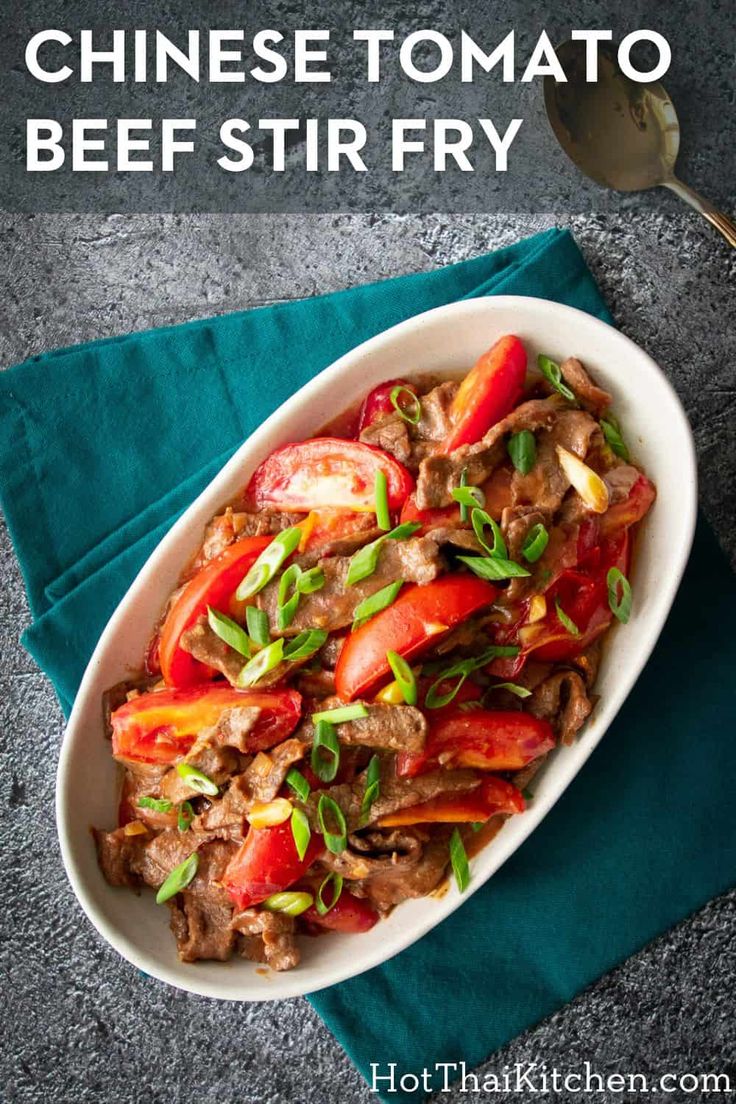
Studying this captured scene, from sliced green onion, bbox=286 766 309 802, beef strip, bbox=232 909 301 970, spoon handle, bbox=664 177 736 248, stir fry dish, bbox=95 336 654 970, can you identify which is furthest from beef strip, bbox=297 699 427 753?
spoon handle, bbox=664 177 736 248

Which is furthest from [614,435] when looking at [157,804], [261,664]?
[157,804]

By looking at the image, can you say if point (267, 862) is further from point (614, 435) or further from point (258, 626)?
point (614, 435)

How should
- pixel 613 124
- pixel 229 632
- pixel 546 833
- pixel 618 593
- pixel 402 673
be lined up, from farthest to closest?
pixel 613 124 → pixel 546 833 → pixel 618 593 → pixel 229 632 → pixel 402 673

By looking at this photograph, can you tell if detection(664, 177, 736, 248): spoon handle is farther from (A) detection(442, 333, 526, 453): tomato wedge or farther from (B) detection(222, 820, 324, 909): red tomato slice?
(B) detection(222, 820, 324, 909): red tomato slice

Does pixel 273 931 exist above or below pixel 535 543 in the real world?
below

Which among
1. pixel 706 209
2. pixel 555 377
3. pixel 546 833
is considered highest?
pixel 706 209

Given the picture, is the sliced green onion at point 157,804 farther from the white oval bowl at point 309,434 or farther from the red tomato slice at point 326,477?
the red tomato slice at point 326,477
